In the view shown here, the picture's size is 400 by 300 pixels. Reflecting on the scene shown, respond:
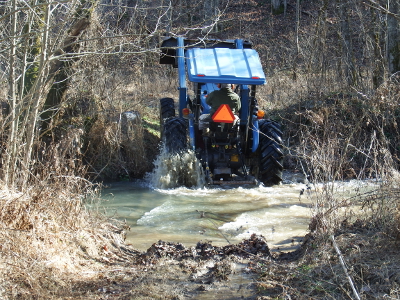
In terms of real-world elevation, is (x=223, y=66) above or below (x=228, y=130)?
above

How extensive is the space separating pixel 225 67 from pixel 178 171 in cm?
214

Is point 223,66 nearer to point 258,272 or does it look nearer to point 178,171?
point 178,171

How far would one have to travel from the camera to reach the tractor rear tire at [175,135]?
9004mm

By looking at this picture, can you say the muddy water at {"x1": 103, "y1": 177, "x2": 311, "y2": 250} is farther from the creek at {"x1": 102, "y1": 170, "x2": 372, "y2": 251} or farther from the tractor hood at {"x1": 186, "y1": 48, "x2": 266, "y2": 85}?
the tractor hood at {"x1": 186, "y1": 48, "x2": 266, "y2": 85}

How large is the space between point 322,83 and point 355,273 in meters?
9.61

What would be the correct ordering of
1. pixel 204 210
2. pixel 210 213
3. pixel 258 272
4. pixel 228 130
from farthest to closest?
pixel 228 130
pixel 204 210
pixel 210 213
pixel 258 272

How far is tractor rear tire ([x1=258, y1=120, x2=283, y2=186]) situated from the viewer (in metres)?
9.05

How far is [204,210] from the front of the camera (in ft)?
25.8

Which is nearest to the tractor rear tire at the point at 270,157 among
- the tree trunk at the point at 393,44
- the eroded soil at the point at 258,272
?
the eroded soil at the point at 258,272

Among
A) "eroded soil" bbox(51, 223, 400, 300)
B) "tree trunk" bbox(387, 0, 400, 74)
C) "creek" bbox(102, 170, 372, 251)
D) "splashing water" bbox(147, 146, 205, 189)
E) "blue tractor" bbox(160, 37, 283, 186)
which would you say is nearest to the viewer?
"eroded soil" bbox(51, 223, 400, 300)

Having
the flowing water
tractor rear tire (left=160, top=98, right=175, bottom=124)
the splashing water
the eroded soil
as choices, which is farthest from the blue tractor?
the eroded soil

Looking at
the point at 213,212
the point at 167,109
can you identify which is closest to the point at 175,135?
the point at 167,109

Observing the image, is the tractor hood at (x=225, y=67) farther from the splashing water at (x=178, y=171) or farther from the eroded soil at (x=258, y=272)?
the eroded soil at (x=258, y=272)

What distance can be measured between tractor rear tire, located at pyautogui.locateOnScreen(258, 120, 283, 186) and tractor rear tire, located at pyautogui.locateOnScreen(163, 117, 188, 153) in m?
1.47
